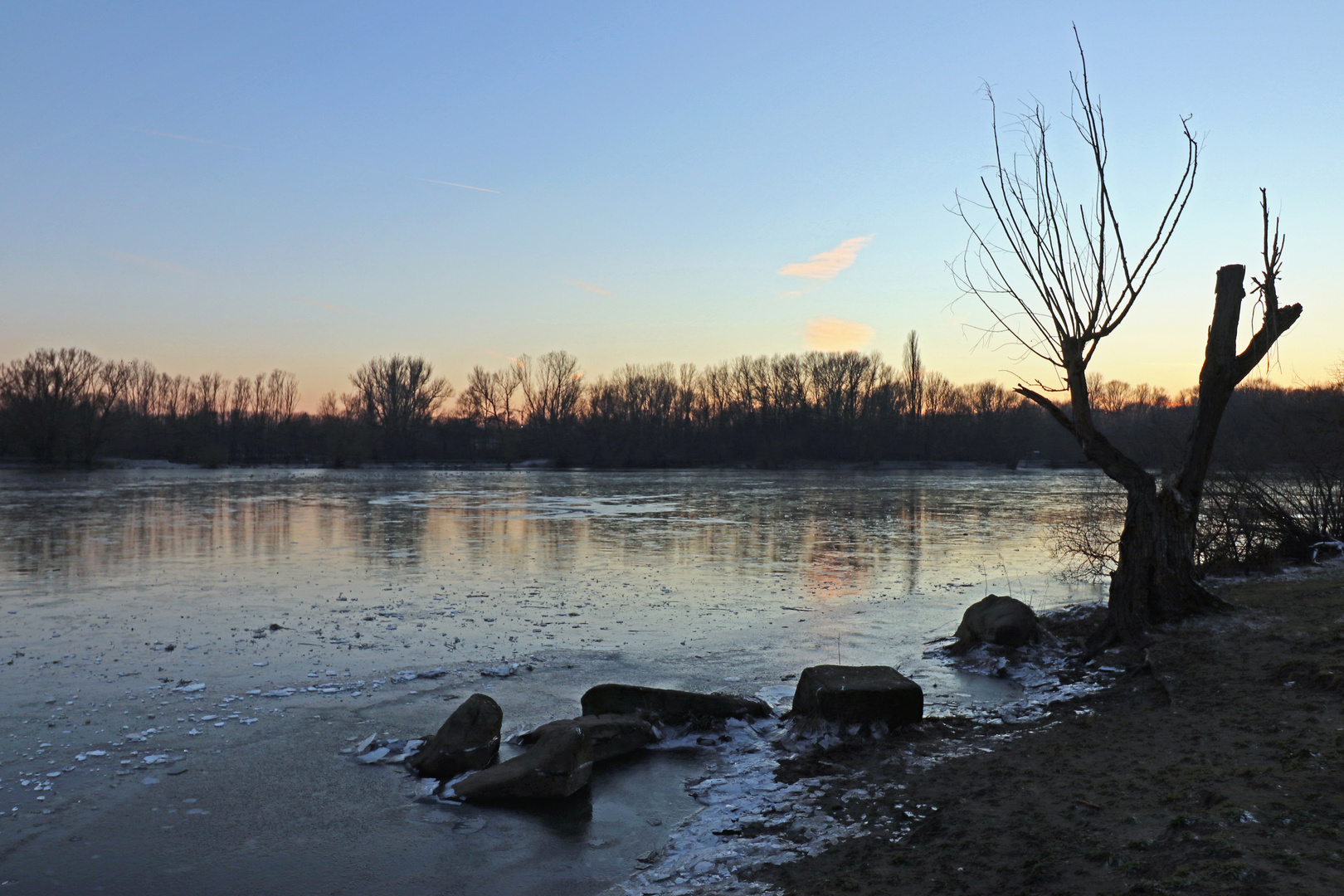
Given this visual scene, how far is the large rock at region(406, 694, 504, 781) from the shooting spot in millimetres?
6328

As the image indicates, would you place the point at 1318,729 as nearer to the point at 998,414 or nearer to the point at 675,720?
the point at 675,720

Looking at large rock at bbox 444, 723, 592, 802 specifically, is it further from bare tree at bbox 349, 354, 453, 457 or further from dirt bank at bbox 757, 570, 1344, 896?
bare tree at bbox 349, 354, 453, 457

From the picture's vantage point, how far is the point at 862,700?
23.0 feet

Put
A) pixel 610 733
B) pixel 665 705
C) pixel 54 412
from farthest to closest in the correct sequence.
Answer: pixel 54 412
pixel 665 705
pixel 610 733

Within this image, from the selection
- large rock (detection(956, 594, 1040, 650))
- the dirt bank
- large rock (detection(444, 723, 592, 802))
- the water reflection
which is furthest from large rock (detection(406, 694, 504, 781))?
the water reflection

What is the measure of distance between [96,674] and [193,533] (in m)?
14.8

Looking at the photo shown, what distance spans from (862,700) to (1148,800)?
8.14 feet

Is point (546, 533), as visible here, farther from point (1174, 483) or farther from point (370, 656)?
point (1174, 483)

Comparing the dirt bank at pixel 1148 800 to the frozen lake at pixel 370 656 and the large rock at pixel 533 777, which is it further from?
the large rock at pixel 533 777

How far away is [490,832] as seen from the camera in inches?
214

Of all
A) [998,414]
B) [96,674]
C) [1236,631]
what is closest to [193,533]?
[96,674]

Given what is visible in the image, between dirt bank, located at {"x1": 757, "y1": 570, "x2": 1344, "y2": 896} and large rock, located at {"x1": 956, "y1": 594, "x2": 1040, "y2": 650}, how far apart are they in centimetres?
211

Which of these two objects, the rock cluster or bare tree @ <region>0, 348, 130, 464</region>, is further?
bare tree @ <region>0, 348, 130, 464</region>

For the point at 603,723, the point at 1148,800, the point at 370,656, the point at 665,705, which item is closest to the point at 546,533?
the point at 370,656
